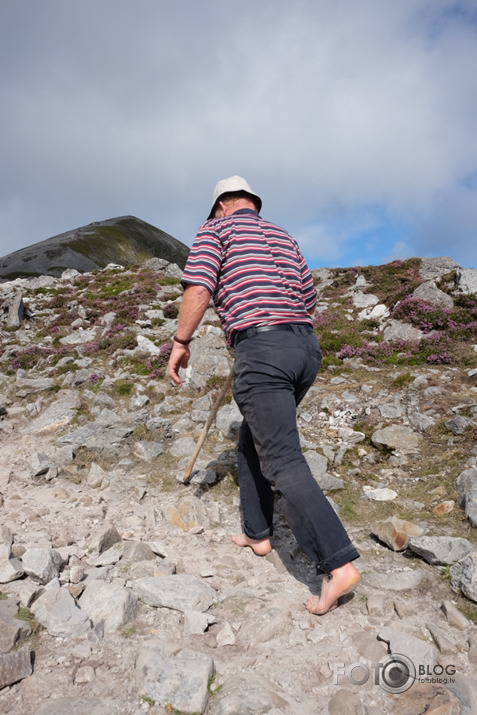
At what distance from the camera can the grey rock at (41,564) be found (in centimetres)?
328

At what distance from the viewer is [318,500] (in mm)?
3148

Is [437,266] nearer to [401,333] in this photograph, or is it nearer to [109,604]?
[401,333]

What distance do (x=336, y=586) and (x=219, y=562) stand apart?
1355 mm

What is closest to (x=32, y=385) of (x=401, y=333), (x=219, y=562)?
(x=219, y=562)

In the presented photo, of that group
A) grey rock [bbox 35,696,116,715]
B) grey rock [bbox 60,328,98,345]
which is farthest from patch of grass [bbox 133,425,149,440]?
grey rock [bbox 60,328,98,345]

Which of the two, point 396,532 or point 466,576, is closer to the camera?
point 466,576

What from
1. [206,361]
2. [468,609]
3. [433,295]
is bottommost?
[468,609]

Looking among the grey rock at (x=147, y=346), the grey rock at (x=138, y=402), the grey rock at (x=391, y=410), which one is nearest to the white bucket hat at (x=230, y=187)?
the grey rock at (x=391, y=410)

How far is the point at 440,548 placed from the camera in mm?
3660

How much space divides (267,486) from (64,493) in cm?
282

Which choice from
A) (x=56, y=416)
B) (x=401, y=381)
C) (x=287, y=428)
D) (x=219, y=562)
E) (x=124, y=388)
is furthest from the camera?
(x=124, y=388)

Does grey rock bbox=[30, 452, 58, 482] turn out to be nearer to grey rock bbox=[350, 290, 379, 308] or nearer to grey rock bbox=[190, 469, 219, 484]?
grey rock bbox=[190, 469, 219, 484]

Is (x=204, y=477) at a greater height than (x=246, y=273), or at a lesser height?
lesser

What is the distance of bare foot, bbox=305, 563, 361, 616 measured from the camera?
9.98 ft
